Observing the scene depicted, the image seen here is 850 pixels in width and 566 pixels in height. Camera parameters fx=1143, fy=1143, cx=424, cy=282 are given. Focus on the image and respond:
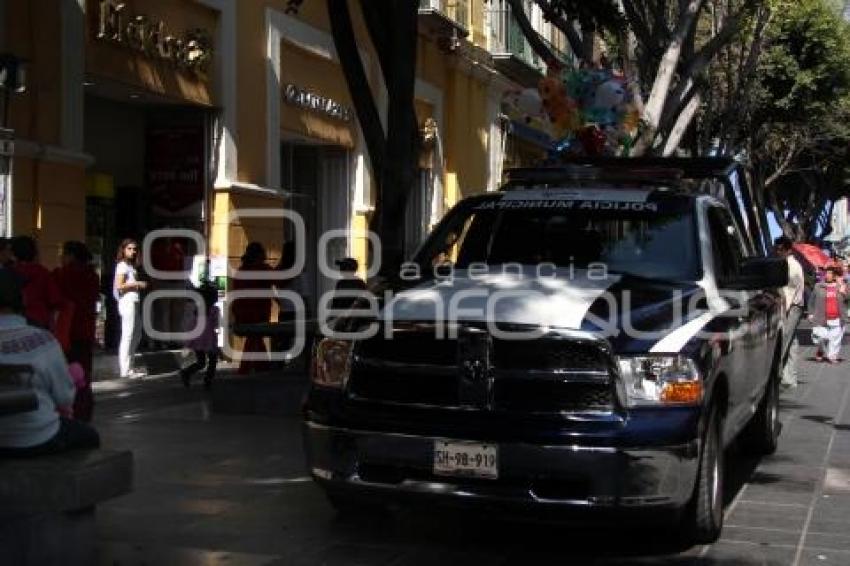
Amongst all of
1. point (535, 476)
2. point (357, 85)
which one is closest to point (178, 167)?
point (357, 85)

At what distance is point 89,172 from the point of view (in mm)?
14570

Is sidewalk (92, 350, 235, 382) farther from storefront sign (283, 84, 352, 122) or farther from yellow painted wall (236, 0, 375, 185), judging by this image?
storefront sign (283, 84, 352, 122)

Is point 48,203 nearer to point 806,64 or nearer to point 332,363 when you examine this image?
point 332,363

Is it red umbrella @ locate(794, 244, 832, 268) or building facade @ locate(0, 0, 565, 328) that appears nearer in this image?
building facade @ locate(0, 0, 565, 328)

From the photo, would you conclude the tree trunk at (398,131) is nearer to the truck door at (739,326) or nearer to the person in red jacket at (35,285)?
the person in red jacket at (35,285)

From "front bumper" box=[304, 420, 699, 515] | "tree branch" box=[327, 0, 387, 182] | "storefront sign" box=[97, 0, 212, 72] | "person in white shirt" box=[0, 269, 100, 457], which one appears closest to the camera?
"person in white shirt" box=[0, 269, 100, 457]

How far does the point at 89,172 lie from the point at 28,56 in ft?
7.79

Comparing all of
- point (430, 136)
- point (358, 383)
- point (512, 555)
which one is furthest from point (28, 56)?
point (430, 136)

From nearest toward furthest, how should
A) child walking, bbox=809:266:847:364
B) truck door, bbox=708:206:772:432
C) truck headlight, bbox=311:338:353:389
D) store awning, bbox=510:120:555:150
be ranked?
truck headlight, bbox=311:338:353:389, truck door, bbox=708:206:772:432, child walking, bbox=809:266:847:364, store awning, bbox=510:120:555:150

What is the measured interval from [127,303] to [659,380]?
9082mm

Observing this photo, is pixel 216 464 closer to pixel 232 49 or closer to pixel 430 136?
pixel 232 49

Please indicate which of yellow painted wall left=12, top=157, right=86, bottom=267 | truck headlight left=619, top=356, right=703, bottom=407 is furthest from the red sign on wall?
truck headlight left=619, top=356, right=703, bottom=407

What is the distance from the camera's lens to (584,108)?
14398 mm

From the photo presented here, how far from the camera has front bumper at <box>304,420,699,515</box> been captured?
220 inches
